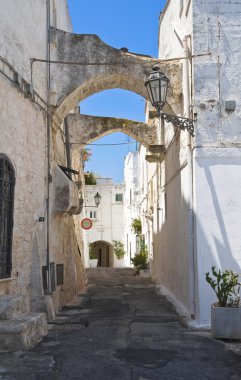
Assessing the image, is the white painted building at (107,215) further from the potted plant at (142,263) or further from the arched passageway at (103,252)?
Result: the potted plant at (142,263)

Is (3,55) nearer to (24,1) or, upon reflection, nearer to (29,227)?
(24,1)

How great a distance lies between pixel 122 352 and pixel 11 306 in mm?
1549

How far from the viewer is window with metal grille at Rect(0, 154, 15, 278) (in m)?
7.18

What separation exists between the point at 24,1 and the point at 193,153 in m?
4.12

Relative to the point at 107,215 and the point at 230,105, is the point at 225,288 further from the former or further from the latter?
the point at 107,215

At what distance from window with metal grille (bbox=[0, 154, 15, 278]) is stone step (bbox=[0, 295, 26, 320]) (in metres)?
0.67

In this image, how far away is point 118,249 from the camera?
3703 centimetres

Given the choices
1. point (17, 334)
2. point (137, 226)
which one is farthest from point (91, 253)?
point (17, 334)

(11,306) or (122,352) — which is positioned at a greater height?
(11,306)

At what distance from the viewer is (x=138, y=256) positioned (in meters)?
21.6

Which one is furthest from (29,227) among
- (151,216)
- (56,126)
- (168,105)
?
(151,216)

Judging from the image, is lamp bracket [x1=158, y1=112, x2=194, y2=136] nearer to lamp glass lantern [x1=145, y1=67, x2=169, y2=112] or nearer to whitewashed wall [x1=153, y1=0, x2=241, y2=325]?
whitewashed wall [x1=153, y1=0, x2=241, y2=325]

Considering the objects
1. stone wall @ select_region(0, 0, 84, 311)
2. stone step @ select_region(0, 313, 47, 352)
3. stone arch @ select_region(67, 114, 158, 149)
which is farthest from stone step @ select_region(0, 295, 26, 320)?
stone arch @ select_region(67, 114, 158, 149)

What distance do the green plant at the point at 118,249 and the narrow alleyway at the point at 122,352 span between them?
27245mm
